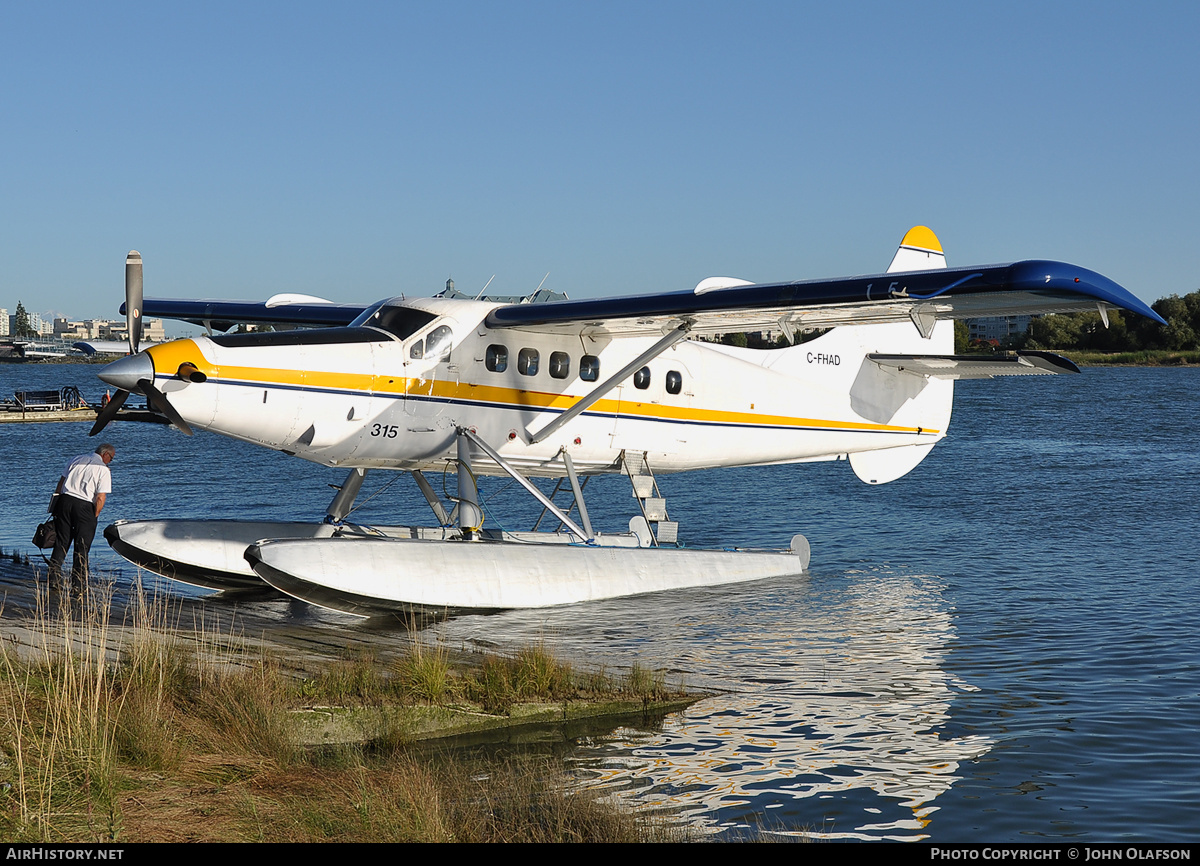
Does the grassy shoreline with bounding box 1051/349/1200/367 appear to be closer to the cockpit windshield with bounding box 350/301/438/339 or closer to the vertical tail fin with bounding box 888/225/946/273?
the vertical tail fin with bounding box 888/225/946/273

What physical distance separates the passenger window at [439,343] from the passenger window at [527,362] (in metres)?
0.85

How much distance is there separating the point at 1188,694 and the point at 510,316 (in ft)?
22.1

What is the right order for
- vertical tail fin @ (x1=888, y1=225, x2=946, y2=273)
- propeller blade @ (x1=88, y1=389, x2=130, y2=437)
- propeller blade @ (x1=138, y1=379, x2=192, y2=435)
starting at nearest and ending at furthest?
propeller blade @ (x1=88, y1=389, x2=130, y2=437), propeller blade @ (x1=138, y1=379, x2=192, y2=435), vertical tail fin @ (x1=888, y1=225, x2=946, y2=273)

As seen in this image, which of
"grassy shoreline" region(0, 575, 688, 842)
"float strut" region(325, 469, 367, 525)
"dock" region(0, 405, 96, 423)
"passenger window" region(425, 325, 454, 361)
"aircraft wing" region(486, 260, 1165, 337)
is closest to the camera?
"grassy shoreline" region(0, 575, 688, 842)

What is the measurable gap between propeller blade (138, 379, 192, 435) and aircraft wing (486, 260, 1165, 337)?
10.5 feet

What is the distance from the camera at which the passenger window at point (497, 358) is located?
10.9m

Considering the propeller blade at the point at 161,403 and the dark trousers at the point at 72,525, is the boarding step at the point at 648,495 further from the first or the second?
the dark trousers at the point at 72,525

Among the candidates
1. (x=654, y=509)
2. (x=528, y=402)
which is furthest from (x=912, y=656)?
(x=528, y=402)

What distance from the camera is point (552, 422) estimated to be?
36.8 feet

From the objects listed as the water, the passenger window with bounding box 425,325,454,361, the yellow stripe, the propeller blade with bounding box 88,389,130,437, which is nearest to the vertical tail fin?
the yellow stripe

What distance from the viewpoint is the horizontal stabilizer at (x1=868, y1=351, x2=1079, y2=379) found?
10250 millimetres

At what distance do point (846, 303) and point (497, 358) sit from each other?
3.59 m
